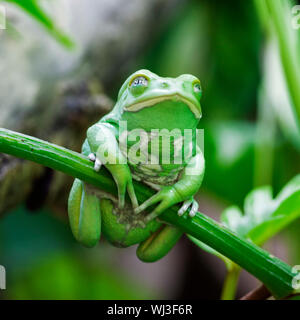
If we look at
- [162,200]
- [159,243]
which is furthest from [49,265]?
[162,200]

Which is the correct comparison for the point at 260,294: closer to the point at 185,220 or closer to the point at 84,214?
the point at 185,220

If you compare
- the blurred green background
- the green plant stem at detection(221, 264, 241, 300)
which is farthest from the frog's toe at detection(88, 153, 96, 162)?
the blurred green background

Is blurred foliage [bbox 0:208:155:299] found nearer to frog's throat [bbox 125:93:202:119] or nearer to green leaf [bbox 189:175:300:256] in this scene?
green leaf [bbox 189:175:300:256]

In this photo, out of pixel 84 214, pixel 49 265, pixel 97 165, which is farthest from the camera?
pixel 49 265

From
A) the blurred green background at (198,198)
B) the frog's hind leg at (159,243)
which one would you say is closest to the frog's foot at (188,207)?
the frog's hind leg at (159,243)

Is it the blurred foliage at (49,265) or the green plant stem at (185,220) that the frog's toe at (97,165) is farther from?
the blurred foliage at (49,265)
